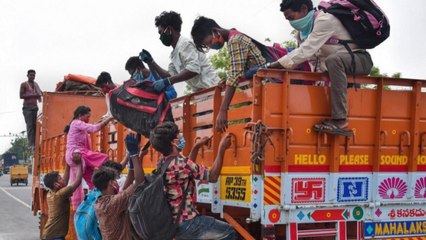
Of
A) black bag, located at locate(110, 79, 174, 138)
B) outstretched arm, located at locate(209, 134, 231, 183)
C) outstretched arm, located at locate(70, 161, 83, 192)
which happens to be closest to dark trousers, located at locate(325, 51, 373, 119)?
outstretched arm, located at locate(209, 134, 231, 183)

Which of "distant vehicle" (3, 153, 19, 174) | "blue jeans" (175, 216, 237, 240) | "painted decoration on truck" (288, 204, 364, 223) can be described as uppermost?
"painted decoration on truck" (288, 204, 364, 223)

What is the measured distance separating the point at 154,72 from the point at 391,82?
2.31m

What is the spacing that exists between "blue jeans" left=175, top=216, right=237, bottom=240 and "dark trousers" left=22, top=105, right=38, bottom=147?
9.42 m

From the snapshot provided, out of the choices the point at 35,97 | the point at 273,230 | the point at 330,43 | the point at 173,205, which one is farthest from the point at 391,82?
the point at 35,97

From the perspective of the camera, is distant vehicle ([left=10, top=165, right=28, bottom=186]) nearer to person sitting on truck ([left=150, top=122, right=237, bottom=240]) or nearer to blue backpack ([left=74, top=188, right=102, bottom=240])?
blue backpack ([left=74, top=188, right=102, bottom=240])

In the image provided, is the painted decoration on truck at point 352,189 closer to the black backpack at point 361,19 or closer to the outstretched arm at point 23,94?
the black backpack at point 361,19

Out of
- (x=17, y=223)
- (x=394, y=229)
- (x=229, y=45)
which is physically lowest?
(x=17, y=223)

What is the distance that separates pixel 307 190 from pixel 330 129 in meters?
0.46

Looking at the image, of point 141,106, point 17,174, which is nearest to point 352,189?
point 141,106

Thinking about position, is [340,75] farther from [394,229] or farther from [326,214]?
[394,229]

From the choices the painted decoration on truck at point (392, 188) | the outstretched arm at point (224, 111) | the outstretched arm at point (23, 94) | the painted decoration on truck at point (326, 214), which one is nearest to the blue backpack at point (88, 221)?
the outstretched arm at point (224, 111)

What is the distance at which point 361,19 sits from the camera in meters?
4.37

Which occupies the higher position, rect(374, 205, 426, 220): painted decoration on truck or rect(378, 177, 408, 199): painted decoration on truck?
rect(378, 177, 408, 199): painted decoration on truck

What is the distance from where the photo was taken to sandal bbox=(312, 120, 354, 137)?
155 inches
